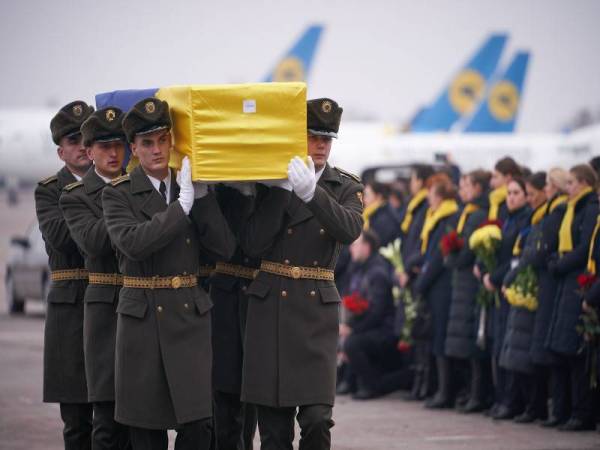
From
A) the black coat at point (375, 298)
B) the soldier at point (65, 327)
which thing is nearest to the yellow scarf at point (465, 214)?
the black coat at point (375, 298)

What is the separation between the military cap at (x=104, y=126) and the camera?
7.54 metres

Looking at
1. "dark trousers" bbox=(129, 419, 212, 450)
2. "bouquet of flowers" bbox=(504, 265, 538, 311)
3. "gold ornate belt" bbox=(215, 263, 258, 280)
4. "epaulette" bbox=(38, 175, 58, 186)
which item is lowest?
"dark trousers" bbox=(129, 419, 212, 450)

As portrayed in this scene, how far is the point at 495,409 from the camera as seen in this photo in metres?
11.6

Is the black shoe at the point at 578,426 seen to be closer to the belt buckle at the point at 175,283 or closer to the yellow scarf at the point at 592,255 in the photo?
the yellow scarf at the point at 592,255

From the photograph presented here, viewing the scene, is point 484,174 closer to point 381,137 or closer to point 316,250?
point 316,250

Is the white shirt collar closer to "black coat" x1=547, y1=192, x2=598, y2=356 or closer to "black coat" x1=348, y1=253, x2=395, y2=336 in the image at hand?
"black coat" x1=547, y1=192, x2=598, y2=356

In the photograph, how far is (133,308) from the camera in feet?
23.0

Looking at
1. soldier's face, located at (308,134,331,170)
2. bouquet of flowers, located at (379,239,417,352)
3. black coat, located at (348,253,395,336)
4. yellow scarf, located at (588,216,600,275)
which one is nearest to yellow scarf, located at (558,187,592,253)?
yellow scarf, located at (588,216,600,275)

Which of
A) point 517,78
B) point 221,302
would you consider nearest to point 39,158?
point 517,78

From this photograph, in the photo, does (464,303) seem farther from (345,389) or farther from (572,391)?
(345,389)

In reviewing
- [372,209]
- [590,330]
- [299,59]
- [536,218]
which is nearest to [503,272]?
[536,218]

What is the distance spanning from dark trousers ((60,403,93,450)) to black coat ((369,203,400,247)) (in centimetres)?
688

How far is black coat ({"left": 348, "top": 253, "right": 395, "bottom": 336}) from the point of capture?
1298cm

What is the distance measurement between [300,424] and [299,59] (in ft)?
147
